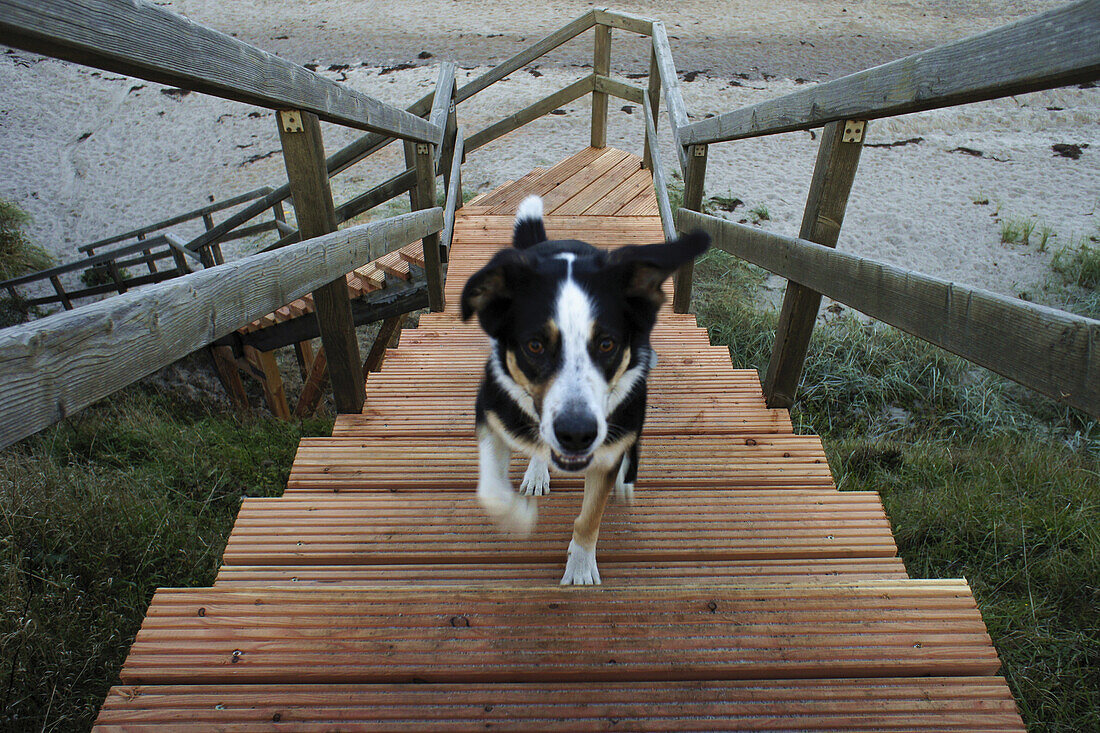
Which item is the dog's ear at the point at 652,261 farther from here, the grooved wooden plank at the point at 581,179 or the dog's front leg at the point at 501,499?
the grooved wooden plank at the point at 581,179

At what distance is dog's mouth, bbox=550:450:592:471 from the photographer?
4.94 feet

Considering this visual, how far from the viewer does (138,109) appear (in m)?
12.5

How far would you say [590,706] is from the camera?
120 centimetres

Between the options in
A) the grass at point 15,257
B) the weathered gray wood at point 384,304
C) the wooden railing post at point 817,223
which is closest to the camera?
the wooden railing post at point 817,223

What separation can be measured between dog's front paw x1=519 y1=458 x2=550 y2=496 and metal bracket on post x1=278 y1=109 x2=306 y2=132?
144 centimetres

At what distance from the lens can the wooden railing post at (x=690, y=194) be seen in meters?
3.70

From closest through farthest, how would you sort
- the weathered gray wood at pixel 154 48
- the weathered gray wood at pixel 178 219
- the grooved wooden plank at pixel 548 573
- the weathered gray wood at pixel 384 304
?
the weathered gray wood at pixel 154 48, the grooved wooden plank at pixel 548 573, the weathered gray wood at pixel 384 304, the weathered gray wood at pixel 178 219

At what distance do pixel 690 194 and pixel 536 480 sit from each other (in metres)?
2.47

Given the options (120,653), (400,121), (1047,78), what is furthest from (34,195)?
(1047,78)

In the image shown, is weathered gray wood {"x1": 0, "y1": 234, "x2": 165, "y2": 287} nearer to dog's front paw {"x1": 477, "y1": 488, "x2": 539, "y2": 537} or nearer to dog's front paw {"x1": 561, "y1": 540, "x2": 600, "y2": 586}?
dog's front paw {"x1": 477, "y1": 488, "x2": 539, "y2": 537}

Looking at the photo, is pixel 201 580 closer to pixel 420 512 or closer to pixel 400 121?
pixel 420 512

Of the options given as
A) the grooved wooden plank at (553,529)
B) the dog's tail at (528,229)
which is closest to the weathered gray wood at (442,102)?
the dog's tail at (528,229)

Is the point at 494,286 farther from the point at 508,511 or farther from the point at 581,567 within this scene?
the point at 581,567

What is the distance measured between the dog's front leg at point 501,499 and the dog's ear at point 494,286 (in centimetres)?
42
